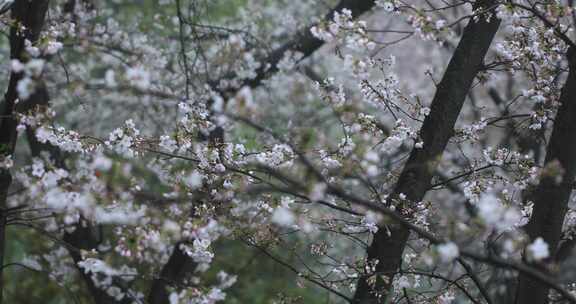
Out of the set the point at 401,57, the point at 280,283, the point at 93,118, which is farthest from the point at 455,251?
the point at 401,57

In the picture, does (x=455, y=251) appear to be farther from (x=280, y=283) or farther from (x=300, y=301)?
(x=280, y=283)

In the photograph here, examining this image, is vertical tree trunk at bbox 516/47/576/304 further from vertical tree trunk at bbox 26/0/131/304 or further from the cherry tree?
vertical tree trunk at bbox 26/0/131/304

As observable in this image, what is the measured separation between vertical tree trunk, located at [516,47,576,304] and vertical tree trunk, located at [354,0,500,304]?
59 cm

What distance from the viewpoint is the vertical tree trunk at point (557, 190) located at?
3.92 metres

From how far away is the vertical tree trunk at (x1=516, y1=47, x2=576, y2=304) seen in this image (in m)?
3.92

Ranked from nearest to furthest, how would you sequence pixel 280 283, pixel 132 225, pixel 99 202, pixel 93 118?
pixel 99 202 → pixel 132 225 → pixel 280 283 → pixel 93 118

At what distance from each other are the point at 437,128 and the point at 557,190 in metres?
0.83

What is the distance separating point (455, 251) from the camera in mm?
2482

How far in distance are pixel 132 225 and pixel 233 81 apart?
9.82 feet

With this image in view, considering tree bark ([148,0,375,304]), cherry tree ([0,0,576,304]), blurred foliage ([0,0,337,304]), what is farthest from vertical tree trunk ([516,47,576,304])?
blurred foliage ([0,0,337,304])

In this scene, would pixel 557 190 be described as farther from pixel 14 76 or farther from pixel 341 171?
pixel 14 76

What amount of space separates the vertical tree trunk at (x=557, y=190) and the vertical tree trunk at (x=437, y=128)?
59 centimetres

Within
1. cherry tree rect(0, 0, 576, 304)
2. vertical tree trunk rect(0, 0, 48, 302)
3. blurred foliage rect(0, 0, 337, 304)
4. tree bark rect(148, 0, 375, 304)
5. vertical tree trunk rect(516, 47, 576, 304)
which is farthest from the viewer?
blurred foliage rect(0, 0, 337, 304)

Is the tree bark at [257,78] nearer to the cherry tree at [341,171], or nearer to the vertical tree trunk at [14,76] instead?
the cherry tree at [341,171]
